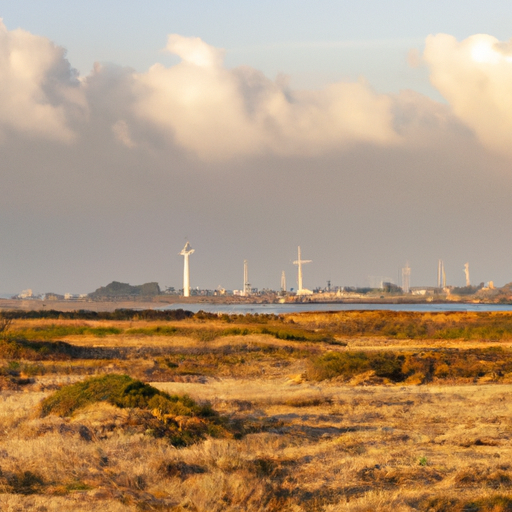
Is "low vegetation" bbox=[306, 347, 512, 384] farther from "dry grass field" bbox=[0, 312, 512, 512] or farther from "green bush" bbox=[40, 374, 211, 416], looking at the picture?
"green bush" bbox=[40, 374, 211, 416]

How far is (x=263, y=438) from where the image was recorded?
38.9ft

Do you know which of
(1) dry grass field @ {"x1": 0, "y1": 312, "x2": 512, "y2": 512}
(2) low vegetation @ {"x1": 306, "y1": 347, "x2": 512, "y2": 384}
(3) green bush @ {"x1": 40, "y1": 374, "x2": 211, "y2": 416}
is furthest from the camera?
(2) low vegetation @ {"x1": 306, "y1": 347, "x2": 512, "y2": 384}

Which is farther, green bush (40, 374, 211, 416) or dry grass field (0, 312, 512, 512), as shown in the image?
green bush (40, 374, 211, 416)

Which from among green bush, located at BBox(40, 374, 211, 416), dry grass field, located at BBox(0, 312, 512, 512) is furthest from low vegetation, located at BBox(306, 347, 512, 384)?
green bush, located at BBox(40, 374, 211, 416)

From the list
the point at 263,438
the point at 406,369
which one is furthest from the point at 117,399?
the point at 406,369

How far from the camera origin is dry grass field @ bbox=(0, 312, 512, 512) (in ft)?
26.9

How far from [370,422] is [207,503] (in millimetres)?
7532

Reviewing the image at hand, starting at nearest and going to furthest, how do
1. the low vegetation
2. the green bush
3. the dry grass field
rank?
the dry grass field → the green bush → the low vegetation

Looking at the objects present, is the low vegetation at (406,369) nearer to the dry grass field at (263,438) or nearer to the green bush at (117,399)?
the dry grass field at (263,438)

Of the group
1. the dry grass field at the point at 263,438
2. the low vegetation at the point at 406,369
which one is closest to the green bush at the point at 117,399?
the dry grass field at the point at 263,438

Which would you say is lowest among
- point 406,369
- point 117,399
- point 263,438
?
point 406,369

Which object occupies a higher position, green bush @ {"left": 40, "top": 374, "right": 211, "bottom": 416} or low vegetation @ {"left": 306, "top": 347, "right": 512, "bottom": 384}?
green bush @ {"left": 40, "top": 374, "right": 211, "bottom": 416}

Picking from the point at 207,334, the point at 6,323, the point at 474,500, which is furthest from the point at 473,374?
the point at 6,323

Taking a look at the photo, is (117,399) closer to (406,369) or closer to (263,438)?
(263,438)
